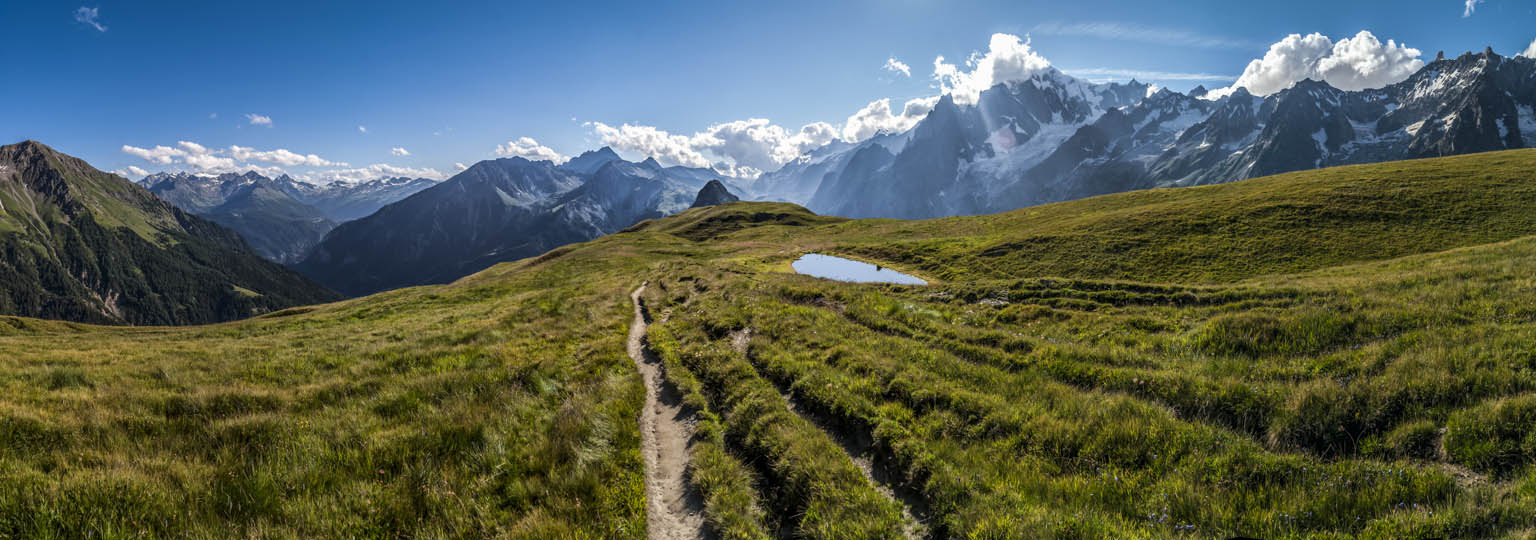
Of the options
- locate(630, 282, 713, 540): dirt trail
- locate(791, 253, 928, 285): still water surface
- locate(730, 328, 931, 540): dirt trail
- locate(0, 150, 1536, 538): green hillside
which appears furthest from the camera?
locate(791, 253, 928, 285): still water surface

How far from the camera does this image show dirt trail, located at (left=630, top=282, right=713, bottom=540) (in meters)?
7.21

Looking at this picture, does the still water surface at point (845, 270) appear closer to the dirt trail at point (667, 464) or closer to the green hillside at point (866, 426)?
the green hillside at point (866, 426)

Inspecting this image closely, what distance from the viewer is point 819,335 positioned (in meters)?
16.0

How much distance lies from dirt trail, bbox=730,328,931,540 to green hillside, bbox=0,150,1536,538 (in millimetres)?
53

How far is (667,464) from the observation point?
29.6 feet

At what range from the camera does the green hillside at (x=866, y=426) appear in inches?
241

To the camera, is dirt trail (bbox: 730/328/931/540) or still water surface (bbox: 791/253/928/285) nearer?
dirt trail (bbox: 730/328/931/540)

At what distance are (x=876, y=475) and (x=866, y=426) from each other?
4.50ft

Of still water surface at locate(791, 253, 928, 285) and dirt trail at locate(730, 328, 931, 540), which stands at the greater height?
still water surface at locate(791, 253, 928, 285)

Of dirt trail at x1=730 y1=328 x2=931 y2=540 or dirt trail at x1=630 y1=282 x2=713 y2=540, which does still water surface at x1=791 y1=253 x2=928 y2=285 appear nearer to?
dirt trail at x1=630 y1=282 x2=713 y2=540

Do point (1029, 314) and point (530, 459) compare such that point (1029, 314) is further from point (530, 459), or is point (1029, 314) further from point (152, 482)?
point (152, 482)

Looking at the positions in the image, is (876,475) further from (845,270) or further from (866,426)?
(845,270)

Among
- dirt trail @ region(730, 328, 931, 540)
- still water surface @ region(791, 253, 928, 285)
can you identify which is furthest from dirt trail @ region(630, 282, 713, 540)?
still water surface @ region(791, 253, 928, 285)

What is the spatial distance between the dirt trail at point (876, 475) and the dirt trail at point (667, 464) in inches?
103
